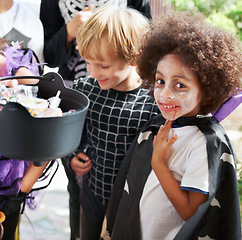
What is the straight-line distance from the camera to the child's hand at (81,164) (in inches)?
46.2

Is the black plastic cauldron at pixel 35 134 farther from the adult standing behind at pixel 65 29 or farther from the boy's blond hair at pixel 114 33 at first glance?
the adult standing behind at pixel 65 29

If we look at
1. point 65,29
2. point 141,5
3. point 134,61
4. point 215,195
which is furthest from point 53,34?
point 215,195

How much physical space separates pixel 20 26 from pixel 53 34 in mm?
171

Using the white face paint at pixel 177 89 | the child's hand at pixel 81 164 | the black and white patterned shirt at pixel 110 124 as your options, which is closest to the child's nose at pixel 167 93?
the white face paint at pixel 177 89

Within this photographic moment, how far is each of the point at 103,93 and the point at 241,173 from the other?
2.02 ft

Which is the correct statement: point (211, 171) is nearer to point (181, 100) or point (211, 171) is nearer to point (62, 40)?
point (181, 100)

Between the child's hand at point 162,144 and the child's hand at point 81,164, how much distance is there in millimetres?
319

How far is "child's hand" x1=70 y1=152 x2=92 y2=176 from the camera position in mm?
1173

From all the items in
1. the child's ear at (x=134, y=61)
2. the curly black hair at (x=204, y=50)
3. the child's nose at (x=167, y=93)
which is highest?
the curly black hair at (x=204, y=50)

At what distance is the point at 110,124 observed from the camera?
1092 millimetres

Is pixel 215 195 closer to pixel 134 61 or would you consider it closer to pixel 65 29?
pixel 134 61

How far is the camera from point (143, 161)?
99cm

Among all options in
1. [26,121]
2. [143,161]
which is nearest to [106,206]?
[143,161]

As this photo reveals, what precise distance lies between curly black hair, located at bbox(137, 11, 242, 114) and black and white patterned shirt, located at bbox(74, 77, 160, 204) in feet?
0.62
